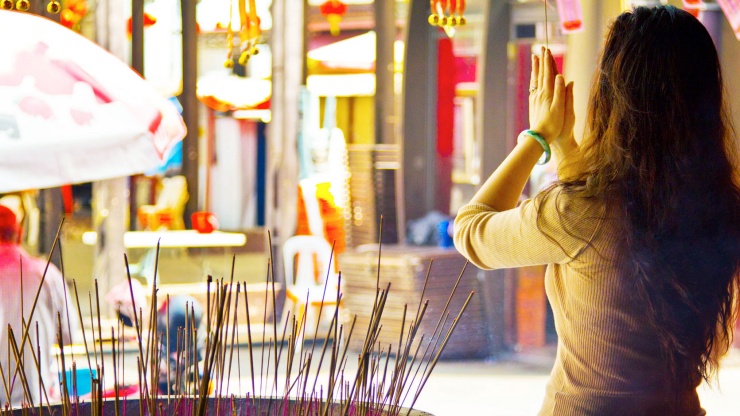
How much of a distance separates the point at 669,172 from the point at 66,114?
5.24 ft

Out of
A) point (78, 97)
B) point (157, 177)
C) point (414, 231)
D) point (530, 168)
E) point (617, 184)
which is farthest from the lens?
point (157, 177)

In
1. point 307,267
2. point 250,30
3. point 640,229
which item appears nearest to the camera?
point 640,229

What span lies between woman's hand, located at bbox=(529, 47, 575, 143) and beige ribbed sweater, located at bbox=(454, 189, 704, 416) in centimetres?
12

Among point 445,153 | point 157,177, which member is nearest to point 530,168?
point 445,153

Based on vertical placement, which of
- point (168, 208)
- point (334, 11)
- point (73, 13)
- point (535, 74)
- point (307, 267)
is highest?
point (334, 11)

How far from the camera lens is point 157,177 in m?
6.35

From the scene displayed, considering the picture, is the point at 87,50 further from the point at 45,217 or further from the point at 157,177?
the point at 157,177

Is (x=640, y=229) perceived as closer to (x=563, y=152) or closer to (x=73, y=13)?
(x=563, y=152)

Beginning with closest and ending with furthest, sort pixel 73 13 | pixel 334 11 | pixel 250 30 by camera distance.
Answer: pixel 250 30 < pixel 73 13 < pixel 334 11

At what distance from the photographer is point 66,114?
7.38ft

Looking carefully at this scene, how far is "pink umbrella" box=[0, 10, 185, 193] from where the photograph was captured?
2.20m

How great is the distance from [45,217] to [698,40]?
3.75 metres

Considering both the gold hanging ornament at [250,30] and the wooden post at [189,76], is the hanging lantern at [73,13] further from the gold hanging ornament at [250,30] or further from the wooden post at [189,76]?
the gold hanging ornament at [250,30]

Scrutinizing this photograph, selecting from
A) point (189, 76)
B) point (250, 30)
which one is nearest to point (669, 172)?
point (250, 30)
